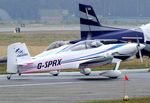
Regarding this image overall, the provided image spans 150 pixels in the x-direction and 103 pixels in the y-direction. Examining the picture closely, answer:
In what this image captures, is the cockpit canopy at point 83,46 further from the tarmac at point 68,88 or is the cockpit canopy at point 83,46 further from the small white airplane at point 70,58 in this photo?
the tarmac at point 68,88

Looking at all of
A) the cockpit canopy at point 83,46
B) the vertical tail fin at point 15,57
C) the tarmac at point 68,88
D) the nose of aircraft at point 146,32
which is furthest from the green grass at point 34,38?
the vertical tail fin at point 15,57

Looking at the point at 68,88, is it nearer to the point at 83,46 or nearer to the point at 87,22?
the point at 83,46

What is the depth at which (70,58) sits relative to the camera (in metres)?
33.4

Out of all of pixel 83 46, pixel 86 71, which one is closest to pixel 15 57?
pixel 83 46

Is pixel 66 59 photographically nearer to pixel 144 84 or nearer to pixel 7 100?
pixel 144 84

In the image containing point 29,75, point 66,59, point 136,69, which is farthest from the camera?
point 136,69

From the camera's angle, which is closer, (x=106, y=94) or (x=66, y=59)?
(x=106, y=94)

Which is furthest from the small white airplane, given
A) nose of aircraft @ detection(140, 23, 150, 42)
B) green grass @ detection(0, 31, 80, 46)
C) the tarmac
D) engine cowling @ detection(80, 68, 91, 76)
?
green grass @ detection(0, 31, 80, 46)

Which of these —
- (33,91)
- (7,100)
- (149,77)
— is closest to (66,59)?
(149,77)

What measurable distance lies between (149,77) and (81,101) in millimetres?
11365

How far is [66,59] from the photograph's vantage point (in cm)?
3319

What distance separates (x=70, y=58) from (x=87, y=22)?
11629 mm

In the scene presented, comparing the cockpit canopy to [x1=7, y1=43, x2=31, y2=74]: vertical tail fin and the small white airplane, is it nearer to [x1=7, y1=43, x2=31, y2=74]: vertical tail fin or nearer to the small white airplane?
the small white airplane

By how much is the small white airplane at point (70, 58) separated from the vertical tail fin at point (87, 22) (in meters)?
9.25
